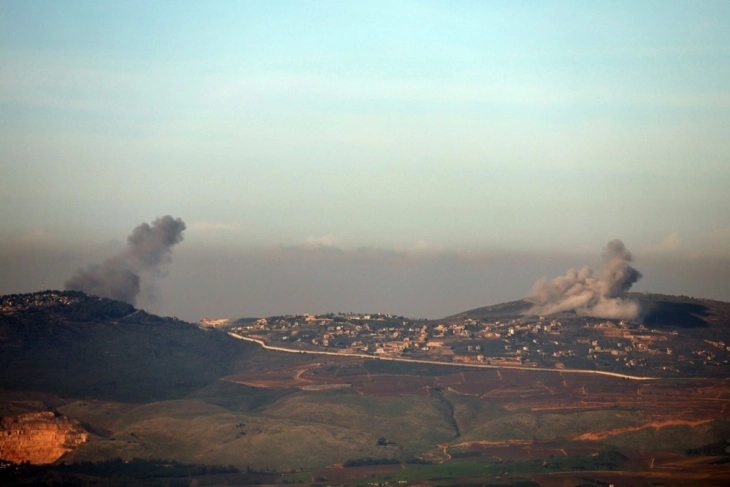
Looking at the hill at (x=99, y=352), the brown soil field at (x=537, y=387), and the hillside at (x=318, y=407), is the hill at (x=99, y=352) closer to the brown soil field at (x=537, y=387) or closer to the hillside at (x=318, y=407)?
the hillside at (x=318, y=407)

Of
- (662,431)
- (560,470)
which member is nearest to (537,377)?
(662,431)

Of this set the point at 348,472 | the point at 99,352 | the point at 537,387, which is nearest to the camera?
the point at 348,472

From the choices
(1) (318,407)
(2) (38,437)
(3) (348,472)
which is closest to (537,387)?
(1) (318,407)

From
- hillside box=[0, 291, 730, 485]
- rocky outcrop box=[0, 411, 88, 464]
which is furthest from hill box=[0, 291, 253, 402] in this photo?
rocky outcrop box=[0, 411, 88, 464]

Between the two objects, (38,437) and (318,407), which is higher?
(318,407)

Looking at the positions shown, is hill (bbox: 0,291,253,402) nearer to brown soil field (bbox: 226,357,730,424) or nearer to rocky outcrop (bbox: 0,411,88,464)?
brown soil field (bbox: 226,357,730,424)

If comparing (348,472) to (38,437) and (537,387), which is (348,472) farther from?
(537,387)

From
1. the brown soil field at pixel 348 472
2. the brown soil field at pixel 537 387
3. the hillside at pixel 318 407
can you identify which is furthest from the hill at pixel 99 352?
the brown soil field at pixel 348 472
